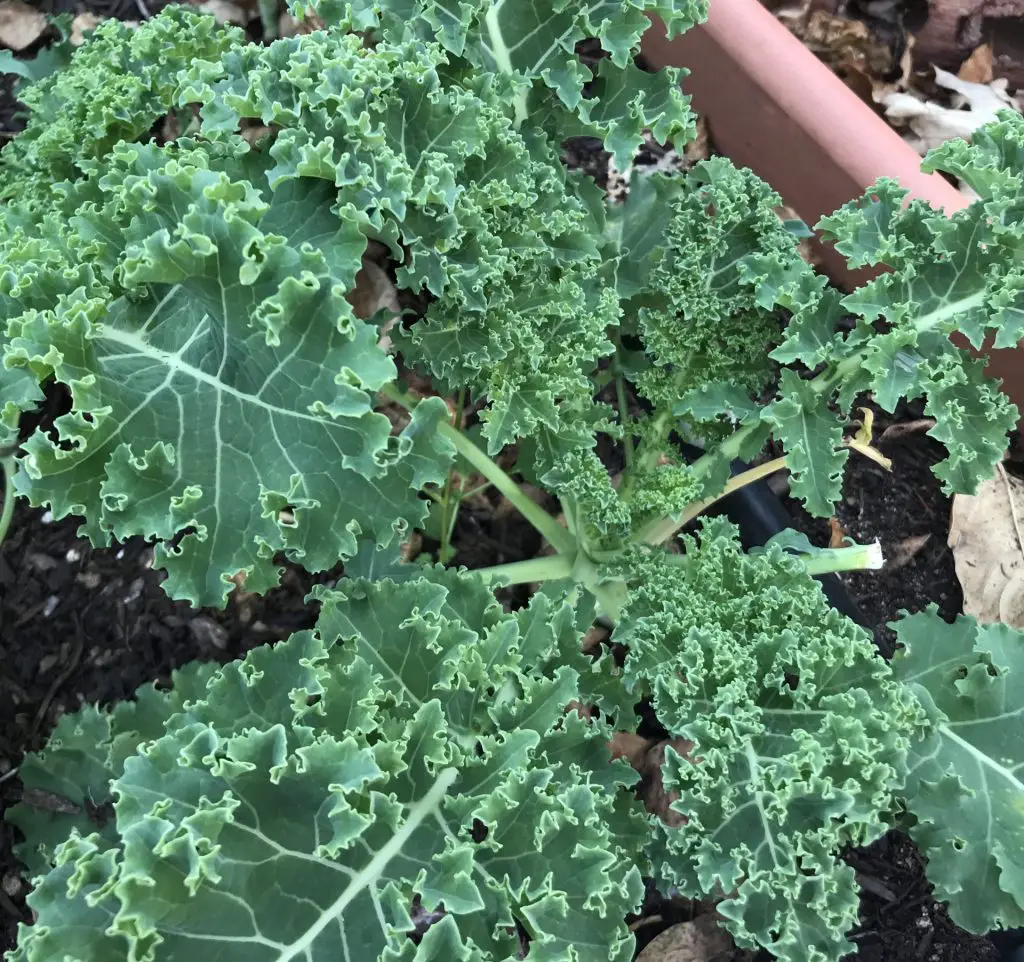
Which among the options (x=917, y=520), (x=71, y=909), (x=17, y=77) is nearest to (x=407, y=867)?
(x=71, y=909)

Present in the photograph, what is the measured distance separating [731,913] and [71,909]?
1.16 metres

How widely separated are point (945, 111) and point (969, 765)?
9.02 ft

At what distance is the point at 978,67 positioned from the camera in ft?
12.6

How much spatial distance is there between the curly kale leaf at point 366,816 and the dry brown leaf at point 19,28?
294 cm

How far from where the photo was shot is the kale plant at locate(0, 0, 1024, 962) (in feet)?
5.32

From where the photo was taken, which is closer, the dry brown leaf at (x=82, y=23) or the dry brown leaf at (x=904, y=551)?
the dry brown leaf at (x=904, y=551)

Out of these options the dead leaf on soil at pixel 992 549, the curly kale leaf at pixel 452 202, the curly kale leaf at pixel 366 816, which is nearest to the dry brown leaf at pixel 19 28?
the curly kale leaf at pixel 452 202

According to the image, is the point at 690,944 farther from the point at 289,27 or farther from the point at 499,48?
the point at 289,27

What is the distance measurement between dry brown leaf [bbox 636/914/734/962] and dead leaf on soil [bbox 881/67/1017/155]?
118 inches

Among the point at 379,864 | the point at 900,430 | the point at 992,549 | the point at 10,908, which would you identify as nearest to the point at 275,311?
the point at 379,864

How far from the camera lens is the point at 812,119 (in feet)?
10.3

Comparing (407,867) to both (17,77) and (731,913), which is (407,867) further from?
(17,77)

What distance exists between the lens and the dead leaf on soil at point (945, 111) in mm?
3703

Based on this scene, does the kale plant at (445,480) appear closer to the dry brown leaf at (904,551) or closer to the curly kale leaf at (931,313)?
the curly kale leaf at (931,313)
